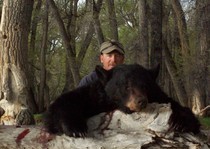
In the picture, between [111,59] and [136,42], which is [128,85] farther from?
[136,42]

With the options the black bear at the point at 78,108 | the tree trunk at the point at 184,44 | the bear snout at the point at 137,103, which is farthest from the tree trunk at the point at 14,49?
the tree trunk at the point at 184,44

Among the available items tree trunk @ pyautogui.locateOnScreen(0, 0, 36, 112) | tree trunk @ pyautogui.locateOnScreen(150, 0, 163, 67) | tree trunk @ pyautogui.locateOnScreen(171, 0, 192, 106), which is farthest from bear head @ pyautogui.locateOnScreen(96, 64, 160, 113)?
tree trunk @ pyautogui.locateOnScreen(171, 0, 192, 106)

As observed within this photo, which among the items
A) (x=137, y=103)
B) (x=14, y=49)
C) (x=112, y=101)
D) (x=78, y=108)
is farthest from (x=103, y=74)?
(x=14, y=49)

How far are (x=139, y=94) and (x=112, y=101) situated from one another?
0.35m

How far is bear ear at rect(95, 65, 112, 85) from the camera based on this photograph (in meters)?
3.42

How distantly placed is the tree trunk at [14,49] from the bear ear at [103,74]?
A: 4.24 m

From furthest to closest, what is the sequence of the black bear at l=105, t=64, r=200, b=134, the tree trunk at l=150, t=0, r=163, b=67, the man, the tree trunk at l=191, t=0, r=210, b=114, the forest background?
the tree trunk at l=191, t=0, r=210, b=114
the tree trunk at l=150, t=0, r=163, b=67
the forest background
the man
the black bear at l=105, t=64, r=200, b=134

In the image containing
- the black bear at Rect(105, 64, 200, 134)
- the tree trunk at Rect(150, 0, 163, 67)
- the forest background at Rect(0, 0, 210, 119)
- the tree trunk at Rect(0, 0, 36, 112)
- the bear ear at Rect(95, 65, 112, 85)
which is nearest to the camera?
the black bear at Rect(105, 64, 200, 134)

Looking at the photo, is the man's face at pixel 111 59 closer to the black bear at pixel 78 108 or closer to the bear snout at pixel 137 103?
the black bear at pixel 78 108

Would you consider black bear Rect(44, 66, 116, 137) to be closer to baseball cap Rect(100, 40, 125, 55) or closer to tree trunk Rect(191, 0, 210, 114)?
baseball cap Rect(100, 40, 125, 55)

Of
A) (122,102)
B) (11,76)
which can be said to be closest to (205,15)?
(11,76)

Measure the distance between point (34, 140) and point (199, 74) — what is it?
36.1ft

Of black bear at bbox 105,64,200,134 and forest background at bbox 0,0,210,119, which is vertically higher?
forest background at bbox 0,0,210,119

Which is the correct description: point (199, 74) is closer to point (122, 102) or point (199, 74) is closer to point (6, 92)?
point (6, 92)
